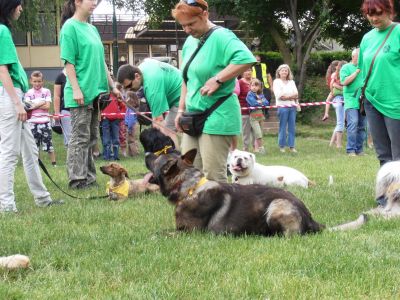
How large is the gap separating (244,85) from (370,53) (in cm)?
820

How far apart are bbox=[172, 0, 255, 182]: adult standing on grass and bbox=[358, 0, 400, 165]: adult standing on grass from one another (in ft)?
5.51

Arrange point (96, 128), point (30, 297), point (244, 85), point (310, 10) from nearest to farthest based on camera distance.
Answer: point (30, 297), point (96, 128), point (244, 85), point (310, 10)

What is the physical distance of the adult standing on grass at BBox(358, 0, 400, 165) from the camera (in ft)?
18.6

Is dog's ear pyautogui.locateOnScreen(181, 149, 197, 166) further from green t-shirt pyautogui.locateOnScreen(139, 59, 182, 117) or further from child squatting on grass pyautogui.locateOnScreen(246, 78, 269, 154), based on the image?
child squatting on grass pyautogui.locateOnScreen(246, 78, 269, 154)

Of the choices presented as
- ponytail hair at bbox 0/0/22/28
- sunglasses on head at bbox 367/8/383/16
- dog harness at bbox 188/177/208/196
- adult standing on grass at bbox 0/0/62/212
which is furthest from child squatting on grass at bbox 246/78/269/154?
dog harness at bbox 188/177/208/196

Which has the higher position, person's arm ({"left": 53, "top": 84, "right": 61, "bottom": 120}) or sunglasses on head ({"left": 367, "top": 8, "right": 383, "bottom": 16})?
sunglasses on head ({"left": 367, "top": 8, "right": 383, "bottom": 16})

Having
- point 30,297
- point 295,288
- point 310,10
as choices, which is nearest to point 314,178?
point 295,288

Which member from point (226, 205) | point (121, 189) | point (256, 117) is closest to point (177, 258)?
point (226, 205)

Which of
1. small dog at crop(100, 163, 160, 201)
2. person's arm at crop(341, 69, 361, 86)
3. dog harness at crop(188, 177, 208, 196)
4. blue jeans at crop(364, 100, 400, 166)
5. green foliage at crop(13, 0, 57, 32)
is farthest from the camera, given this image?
green foliage at crop(13, 0, 57, 32)

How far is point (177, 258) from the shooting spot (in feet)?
13.0

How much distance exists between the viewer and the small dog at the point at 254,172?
802cm

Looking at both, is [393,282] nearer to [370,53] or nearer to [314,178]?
[370,53]

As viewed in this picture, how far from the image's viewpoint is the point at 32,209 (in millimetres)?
6340

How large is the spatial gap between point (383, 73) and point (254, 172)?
2911 mm
